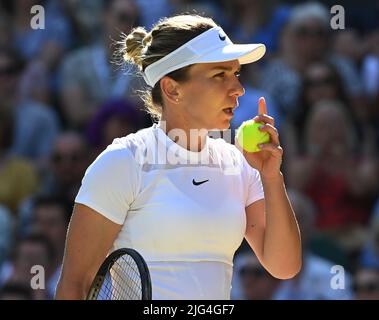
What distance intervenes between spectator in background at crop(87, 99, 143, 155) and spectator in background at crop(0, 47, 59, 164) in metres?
0.46

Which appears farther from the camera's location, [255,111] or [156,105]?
[255,111]

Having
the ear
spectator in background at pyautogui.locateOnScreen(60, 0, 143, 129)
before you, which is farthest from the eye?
spectator in background at pyautogui.locateOnScreen(60, 0, 143, 129)

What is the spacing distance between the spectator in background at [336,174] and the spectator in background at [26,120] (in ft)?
5.66

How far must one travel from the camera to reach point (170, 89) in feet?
12.2

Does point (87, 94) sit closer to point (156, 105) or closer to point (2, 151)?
point (2, 151)

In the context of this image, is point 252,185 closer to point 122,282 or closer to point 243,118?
point 122,282

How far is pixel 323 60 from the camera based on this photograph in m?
7.40

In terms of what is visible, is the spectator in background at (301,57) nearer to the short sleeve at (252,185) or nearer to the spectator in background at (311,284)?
the spectator in background at (311,284)

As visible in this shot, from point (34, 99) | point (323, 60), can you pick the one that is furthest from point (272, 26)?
point (34, 99)

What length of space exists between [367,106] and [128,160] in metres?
4.00

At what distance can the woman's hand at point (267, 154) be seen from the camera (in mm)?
3564

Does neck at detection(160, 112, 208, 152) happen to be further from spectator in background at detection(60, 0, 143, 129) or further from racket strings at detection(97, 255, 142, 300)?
spectator in background at detection(60, 0, 143, 129)

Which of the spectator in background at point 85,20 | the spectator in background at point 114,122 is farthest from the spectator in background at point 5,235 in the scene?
the spectator in background at point 85,20

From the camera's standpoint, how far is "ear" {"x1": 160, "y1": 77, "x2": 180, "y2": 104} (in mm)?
3695
